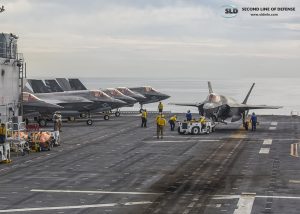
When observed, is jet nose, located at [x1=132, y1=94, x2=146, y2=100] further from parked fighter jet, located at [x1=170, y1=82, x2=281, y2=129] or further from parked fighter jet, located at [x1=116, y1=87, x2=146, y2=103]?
parked fighter jet, located at [x1=170, y1=82, x2=281, y2=129]

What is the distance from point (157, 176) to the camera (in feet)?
91.8

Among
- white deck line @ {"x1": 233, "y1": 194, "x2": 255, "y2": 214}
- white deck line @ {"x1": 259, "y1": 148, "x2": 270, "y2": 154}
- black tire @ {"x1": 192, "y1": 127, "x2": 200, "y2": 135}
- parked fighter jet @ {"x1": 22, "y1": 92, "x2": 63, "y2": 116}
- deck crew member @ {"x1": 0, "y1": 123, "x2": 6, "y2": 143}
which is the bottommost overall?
white deck line @ {"x1": 233, "y1": 194, "x2": 255, "y2": 214}

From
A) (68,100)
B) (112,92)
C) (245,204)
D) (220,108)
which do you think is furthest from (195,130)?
(245,204)

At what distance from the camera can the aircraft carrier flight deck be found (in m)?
21.5

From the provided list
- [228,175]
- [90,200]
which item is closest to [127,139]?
[228,175]

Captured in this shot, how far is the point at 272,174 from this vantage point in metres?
28.6

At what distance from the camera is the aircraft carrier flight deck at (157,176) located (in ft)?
70.4

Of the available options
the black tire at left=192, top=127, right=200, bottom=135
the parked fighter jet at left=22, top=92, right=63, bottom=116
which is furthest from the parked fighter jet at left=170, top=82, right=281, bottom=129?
the parked fighter jet at left=22, top=92, right=63, bottom=116

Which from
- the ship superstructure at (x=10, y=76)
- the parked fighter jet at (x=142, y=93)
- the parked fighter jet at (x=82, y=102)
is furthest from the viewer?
the parked fighter jet at (x=142, y=93)

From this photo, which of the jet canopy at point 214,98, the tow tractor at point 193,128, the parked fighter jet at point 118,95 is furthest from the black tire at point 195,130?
the parked fighter jet at point 118,95

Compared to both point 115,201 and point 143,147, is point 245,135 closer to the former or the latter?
point 143,147

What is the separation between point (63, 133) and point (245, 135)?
15.0m

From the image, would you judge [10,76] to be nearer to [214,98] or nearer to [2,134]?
[2,134]

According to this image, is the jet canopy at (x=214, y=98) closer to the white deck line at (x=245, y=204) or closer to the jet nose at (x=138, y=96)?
the jet nose at (x=138, y=96)
